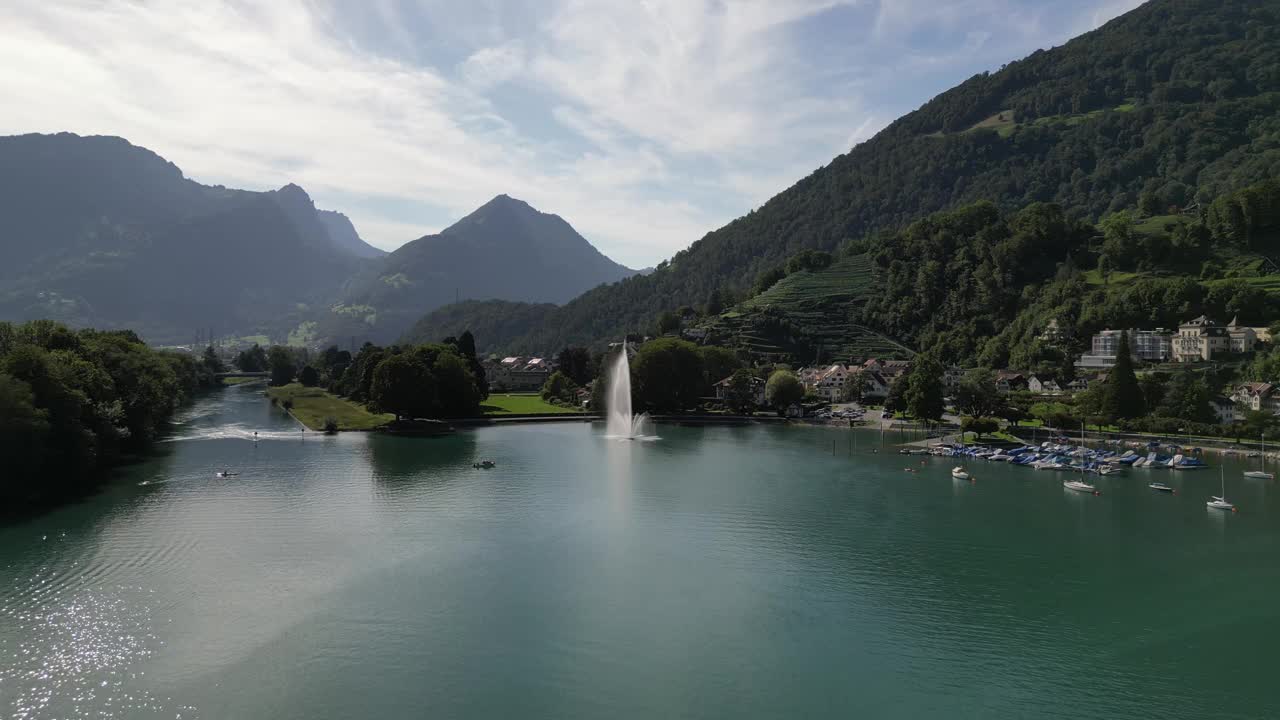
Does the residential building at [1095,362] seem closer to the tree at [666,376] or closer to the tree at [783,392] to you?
the tree at [783,392]

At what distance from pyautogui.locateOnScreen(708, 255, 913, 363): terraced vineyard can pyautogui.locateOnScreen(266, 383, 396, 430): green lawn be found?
2555 inches

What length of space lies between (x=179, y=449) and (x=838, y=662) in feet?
198

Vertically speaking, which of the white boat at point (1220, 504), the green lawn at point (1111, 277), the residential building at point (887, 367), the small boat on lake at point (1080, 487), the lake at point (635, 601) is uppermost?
the green lawn at point (1111, 277)

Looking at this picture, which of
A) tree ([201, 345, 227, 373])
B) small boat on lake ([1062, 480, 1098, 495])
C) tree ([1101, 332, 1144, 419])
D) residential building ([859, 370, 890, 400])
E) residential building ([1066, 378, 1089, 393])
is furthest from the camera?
tree ([201, 345, 227, 373])

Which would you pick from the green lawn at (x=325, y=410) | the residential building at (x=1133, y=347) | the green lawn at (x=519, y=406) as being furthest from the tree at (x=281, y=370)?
the residential building at (x=1133, y=347)

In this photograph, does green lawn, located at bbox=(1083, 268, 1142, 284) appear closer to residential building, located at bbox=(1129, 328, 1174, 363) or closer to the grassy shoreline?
residential building, located at bbox=(1129, 328, 1174, 363)

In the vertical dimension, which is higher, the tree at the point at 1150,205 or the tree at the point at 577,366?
the tree at the point at 1150,205

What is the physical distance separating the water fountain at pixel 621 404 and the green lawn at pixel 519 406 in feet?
Result: 21.9

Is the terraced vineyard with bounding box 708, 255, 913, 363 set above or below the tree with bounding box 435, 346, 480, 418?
above

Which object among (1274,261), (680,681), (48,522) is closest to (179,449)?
(48,522)

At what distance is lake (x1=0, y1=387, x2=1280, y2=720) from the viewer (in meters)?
20.9

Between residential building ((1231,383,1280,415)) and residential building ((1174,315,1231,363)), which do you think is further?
residential building ((1174,315,1231,363))

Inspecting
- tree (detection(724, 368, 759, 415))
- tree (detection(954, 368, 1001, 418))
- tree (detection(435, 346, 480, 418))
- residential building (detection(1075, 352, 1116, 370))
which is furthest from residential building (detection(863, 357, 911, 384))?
tree (detection(435, 346, 480, 418))

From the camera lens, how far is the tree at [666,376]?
3708 inches
